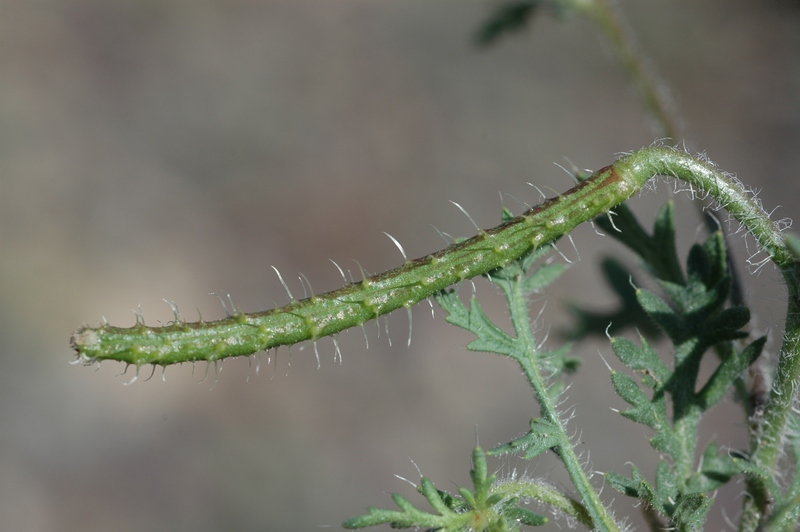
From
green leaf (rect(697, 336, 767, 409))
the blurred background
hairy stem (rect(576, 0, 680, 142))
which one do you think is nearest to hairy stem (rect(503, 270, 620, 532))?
green leaf (rect(697, 336, 767, 409))

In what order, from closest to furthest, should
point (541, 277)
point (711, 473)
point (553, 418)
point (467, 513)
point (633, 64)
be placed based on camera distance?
point (467, 513), point (553, 418), point (711, 473), point (541, 277), point (633, 64)

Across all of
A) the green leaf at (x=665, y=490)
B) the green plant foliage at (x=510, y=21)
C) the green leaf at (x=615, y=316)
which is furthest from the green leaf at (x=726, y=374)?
the green plant foliage at (x=510, y=21)

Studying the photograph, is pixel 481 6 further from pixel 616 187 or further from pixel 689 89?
pixel 616 187

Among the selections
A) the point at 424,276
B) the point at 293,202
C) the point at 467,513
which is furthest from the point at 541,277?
the point at 293,202

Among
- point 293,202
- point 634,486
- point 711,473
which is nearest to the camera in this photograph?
point 634,486

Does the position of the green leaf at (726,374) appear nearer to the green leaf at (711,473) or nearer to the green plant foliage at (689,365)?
the green plant foliage at (689,365)

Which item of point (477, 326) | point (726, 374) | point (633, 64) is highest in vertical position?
point (633, 64)

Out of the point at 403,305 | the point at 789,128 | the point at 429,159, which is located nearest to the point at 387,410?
the point at 429,159

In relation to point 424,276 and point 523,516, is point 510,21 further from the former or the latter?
point 523,516
